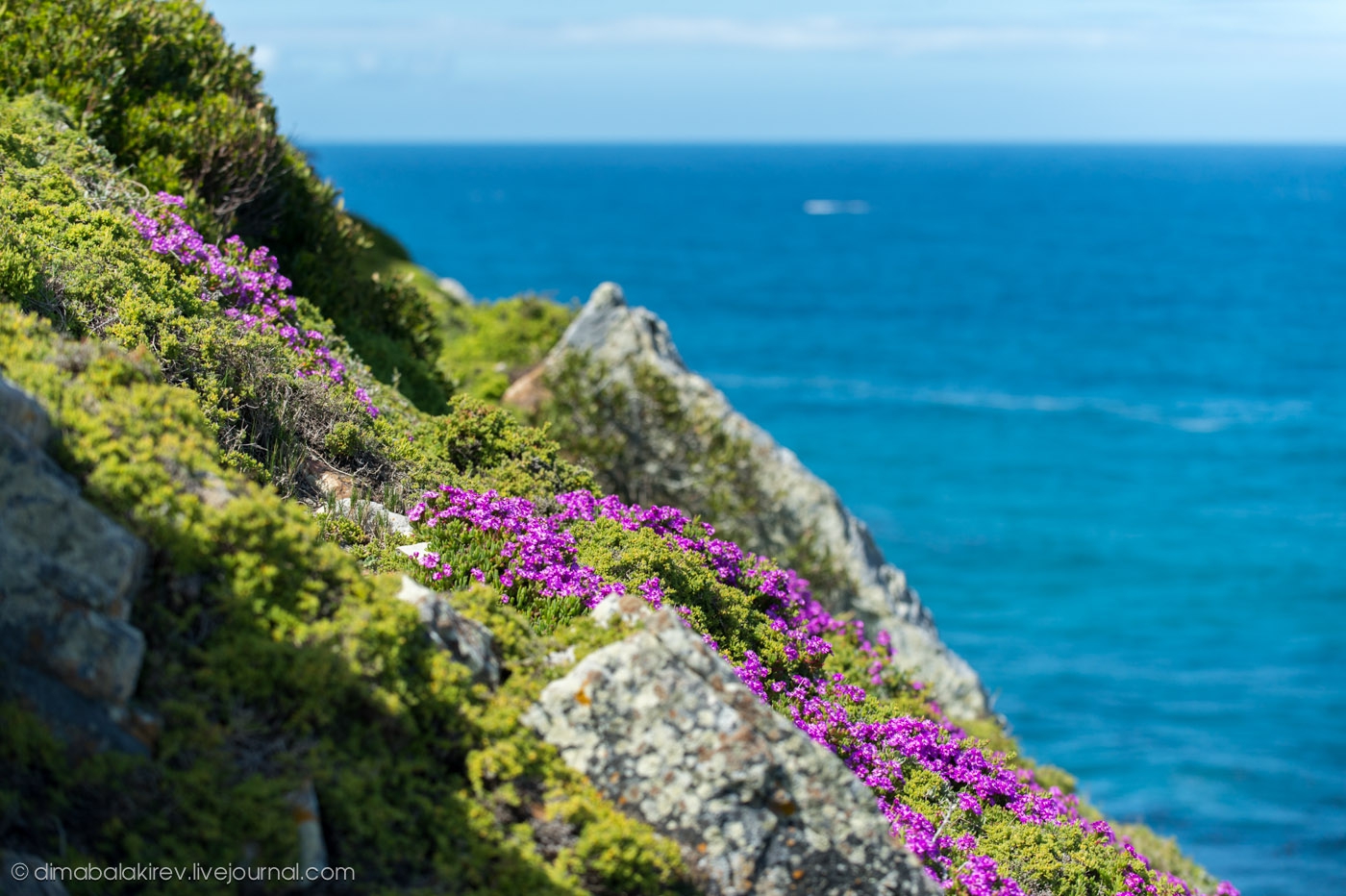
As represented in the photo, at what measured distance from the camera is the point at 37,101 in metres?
10.9

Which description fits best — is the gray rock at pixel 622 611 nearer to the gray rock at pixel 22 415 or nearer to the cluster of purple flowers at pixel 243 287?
the gray rock at pixel 22 415

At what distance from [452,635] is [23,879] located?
2348 millimetres

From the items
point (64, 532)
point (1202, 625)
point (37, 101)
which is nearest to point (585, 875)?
point (64, 532)

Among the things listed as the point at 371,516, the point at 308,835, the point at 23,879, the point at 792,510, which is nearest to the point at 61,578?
the point at 23,879

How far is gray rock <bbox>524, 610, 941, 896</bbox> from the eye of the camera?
5.71 metres

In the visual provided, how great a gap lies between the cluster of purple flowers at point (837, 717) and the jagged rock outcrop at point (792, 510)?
574 cm

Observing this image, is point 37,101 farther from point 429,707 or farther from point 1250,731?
point 1250,731

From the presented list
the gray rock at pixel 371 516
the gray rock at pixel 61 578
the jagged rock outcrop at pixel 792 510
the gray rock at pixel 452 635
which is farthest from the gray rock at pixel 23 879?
the jagged rock outcrop at pixel 792 510

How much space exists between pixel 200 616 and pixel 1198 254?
146490 millimetres

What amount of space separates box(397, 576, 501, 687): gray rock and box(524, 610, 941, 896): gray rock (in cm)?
40

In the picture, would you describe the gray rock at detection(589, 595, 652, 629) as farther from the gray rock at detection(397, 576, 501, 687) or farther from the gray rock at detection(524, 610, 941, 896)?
the gray rock at detection(397, 576, 501, 687)

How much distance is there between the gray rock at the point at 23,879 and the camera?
14.7ft

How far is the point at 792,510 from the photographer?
55.3ft

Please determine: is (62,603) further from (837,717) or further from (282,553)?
(837,717)
